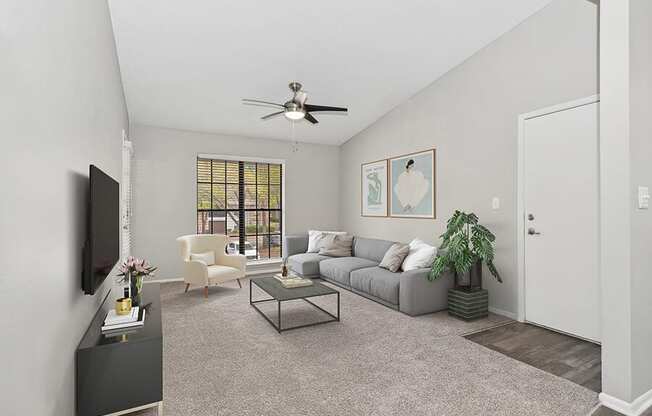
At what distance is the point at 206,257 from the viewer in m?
4.98

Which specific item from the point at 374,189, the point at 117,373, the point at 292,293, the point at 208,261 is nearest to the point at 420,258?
the point at 292,293

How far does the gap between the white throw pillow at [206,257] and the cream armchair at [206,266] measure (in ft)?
0.20

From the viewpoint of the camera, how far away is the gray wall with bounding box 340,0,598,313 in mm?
3258

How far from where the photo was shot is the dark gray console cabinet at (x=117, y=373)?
1745 mm

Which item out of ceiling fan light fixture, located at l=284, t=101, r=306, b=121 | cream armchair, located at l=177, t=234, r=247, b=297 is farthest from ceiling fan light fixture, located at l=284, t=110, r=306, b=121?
cream armchair, located at l=177, t=234, r=247, b=297

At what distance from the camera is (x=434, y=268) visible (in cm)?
380

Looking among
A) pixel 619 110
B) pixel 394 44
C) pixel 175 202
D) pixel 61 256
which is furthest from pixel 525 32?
pixel 175 202

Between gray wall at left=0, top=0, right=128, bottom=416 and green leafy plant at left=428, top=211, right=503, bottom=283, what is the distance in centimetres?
322

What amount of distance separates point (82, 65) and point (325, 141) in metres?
5.10

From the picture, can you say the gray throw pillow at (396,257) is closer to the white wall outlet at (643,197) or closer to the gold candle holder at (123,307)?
the white wall outlet at (643,197)

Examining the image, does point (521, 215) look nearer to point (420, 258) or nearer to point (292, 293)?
point (420, 258)

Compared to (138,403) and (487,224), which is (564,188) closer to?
(487,224)

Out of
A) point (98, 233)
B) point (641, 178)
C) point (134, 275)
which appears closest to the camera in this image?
point (98, 233)

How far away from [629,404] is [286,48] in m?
4.05
